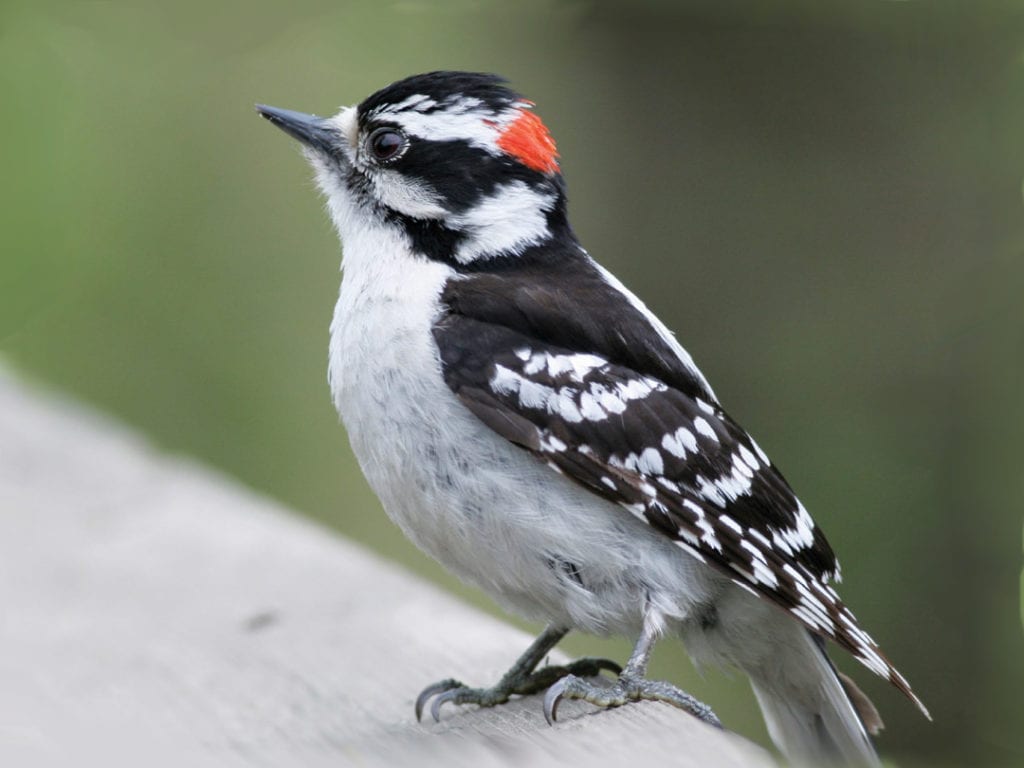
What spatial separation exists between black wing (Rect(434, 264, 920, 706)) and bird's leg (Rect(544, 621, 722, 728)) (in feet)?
0.85

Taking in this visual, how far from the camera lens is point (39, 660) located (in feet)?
6.79

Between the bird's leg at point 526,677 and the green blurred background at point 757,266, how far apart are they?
105 inches

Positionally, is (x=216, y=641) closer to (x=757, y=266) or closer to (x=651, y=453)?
(x=651, y=453)

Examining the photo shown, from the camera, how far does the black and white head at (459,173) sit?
9.60ft

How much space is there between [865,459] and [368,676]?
3.55 m

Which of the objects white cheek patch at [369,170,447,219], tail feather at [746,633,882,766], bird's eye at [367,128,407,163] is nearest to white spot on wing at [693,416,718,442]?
tail feather at [746,633,882,766]

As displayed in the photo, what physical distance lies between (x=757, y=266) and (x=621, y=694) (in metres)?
3.66

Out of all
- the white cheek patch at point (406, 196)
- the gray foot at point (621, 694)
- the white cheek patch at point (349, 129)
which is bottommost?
the gray foot at point (621, 694)

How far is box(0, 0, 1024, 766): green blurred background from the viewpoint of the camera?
209 inches

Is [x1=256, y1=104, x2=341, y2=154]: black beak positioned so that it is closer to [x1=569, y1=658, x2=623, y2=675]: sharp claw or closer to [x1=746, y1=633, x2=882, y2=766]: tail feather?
[x1=569, y1=658, x2=623, y2=675]: sharp claw

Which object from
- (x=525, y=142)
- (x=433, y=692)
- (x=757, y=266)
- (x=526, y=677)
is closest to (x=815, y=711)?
(x=526, y=677)

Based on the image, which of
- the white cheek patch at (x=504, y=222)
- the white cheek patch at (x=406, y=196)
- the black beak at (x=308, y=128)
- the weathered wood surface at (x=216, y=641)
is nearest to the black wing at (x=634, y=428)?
the white cheek patch at (x=504, y=222)

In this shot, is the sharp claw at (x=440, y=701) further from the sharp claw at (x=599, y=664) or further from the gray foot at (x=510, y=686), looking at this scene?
the sharp claw at (x=599, y=664)

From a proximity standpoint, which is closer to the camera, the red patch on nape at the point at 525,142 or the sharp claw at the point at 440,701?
the sharp claw at the point at 440,701
